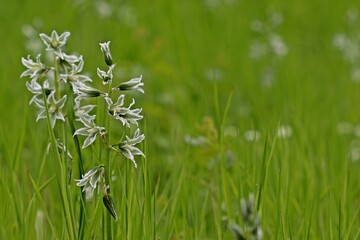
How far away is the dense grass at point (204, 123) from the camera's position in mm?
2574

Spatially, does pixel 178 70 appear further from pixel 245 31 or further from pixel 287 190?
pixel 287 190

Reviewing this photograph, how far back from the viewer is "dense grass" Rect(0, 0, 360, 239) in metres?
2.57

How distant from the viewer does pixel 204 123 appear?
3.49m

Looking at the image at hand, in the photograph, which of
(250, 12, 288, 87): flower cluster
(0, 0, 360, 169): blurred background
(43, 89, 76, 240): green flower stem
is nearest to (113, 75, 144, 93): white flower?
(43, 89, 76, 240): green flower stem

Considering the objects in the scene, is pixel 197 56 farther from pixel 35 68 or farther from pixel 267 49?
pixel 35 68

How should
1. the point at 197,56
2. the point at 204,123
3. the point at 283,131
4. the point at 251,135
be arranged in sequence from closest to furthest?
the point at 204,123
the point at 283,131
the point at 251,135
the point at 197,56

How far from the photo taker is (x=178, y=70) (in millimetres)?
6328

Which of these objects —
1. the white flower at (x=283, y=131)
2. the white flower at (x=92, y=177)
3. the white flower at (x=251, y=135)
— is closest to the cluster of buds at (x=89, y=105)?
the white flower at (x=92, y=177)

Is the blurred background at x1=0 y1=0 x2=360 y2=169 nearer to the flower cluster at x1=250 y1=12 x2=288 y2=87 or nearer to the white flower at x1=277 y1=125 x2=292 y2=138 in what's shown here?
the flower cluster at x1=250 y1=12 x2=288 y2=87

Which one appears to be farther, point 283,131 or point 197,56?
point 197,56

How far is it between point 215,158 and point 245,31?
4072mm

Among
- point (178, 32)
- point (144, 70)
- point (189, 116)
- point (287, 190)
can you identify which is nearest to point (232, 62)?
point (178, 32)

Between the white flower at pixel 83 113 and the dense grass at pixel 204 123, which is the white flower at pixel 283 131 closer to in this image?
the dense grass at pixel 204 123

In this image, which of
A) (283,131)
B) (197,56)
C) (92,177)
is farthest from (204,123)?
(197,56)
